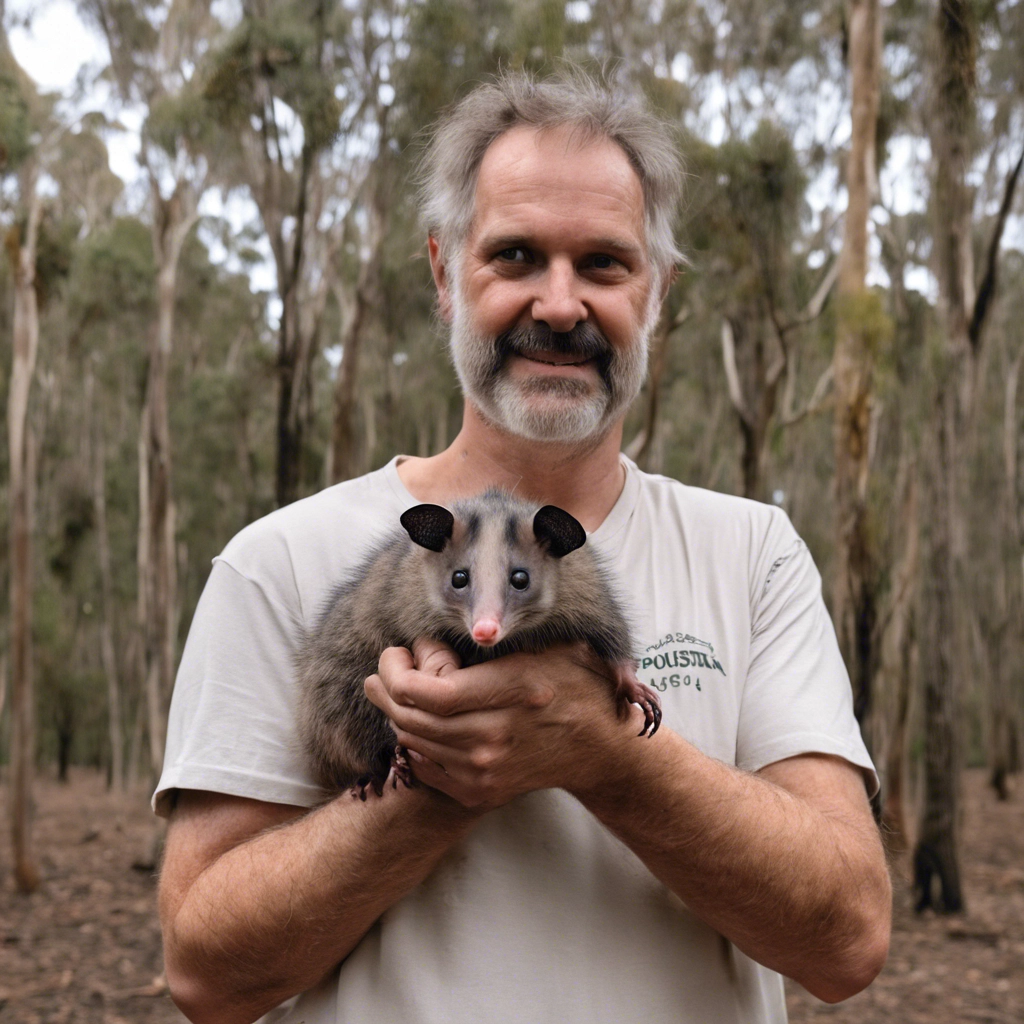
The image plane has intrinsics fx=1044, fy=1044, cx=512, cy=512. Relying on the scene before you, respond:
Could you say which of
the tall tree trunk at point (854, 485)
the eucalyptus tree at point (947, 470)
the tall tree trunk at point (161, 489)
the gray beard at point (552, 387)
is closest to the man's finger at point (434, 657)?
the gray beard at point (552, 387)

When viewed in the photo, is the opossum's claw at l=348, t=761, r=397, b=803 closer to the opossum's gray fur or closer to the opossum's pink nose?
the opossum's gray fur

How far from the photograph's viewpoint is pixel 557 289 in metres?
2.44

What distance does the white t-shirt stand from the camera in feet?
6.79

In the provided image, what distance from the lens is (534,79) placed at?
289 centimetres

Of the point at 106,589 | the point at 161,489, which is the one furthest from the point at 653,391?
the point at 106,589

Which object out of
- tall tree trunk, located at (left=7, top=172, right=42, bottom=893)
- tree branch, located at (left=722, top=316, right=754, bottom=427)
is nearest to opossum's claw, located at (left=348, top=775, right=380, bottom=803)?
tree branch, located at (left=722, top=316, right=754, bottom=427)

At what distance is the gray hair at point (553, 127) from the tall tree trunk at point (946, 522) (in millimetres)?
10321

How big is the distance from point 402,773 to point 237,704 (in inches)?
19.0

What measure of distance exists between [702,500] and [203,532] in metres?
27.5

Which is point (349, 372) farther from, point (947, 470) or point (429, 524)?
point (429, 524)

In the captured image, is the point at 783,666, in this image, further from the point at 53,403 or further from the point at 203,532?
the point at 203,532

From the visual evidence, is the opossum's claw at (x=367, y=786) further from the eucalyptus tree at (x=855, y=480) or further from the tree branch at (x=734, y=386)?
the tree branch at (x=734, y=386)

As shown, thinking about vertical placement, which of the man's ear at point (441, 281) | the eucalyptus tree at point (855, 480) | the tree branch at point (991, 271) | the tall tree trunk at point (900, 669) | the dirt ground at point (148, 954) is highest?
the tree branch at point (991, 271)

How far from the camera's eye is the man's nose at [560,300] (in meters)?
2.43
